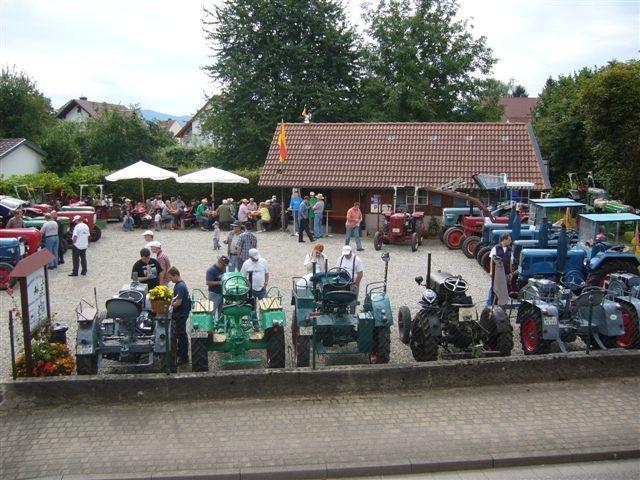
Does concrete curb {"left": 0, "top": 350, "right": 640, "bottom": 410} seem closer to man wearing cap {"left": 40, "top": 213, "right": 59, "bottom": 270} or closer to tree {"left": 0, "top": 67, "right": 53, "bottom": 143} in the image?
man wearing cap {"left": 40, "top": 213, "right": 59, "bottom": 270}

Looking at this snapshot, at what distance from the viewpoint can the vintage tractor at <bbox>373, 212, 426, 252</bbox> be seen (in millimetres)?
20344

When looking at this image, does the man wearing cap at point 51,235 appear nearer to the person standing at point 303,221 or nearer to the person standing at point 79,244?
the person standing at point 79,244

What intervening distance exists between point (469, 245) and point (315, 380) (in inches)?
438

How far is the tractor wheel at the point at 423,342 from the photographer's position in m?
9.68

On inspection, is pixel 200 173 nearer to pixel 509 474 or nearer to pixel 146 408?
pixel 146 408

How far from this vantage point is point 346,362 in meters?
10.2

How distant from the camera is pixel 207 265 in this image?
17.9 m

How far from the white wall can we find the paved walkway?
25.7 m

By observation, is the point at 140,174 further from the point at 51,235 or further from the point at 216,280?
the point at 216,280

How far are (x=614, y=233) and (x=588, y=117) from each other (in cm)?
1285

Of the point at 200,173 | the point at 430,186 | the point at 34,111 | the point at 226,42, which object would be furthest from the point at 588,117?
the point at 34,111

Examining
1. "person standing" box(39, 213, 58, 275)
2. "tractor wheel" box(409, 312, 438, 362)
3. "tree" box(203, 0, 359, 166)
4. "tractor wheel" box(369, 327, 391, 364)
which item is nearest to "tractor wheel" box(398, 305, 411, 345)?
"tractor wheel" box(409, 312, 438, 362)

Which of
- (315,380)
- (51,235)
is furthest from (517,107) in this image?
(315,380)

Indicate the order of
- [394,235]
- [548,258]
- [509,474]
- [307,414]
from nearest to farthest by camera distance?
1. [509,474]
2. [307,414]
3. [548,258]
4. [394,235]
